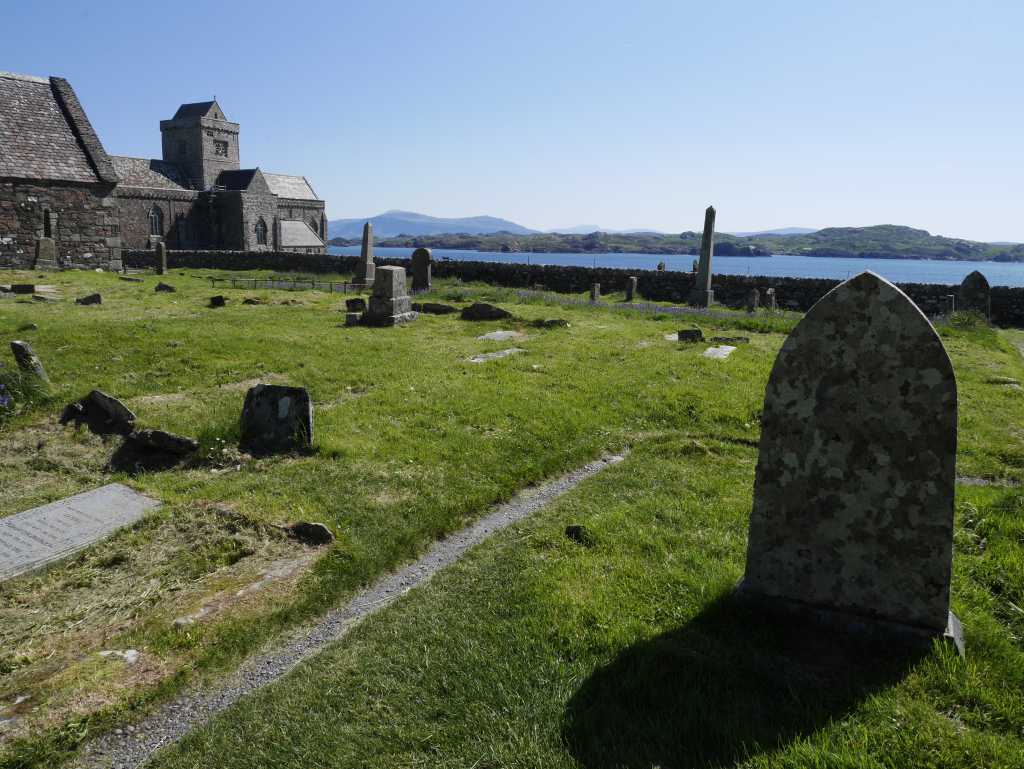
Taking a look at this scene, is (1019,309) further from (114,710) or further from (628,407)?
(114,710)

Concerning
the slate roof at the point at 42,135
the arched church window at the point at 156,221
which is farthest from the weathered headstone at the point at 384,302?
the arched church window at the point at 156,221

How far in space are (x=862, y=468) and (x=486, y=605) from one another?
249 centimetres

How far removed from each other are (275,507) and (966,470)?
736cm

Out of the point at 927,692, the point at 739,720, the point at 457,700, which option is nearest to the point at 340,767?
the point at 457,700

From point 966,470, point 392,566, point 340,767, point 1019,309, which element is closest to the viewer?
point 340,767

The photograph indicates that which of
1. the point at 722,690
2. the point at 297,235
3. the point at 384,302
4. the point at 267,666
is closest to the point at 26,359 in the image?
the point at 267,666

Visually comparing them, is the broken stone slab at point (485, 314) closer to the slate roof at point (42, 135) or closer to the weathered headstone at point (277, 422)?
the weathered headstone at point (277, 422)

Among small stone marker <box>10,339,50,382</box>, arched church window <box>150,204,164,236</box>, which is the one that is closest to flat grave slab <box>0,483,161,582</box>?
small stone marker <box>10,339,50,382</box>

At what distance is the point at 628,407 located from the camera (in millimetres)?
9438

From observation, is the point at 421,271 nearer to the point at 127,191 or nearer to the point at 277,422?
the point at 277,422

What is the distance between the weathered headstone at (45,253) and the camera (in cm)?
2539

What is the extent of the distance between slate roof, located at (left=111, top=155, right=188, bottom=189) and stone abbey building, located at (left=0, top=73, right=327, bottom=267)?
0.11 m

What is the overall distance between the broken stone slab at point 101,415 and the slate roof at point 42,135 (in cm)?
2335

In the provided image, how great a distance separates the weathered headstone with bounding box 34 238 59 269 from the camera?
1000 inches
